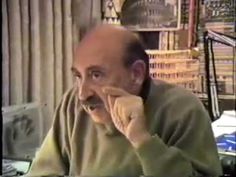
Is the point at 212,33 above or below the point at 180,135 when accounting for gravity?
above

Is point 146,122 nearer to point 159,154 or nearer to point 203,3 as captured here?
point 159,154

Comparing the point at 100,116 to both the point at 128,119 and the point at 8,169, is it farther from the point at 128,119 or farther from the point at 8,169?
the point at 8,169

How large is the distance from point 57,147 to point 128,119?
151mm

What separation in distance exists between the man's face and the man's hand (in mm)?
10

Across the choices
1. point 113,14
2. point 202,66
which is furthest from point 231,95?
point 113,14

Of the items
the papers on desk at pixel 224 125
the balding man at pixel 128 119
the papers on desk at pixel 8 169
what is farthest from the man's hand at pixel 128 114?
the papers on desk at pixel 8 169

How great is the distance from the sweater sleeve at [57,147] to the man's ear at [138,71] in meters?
0.12

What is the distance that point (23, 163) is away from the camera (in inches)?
34.5

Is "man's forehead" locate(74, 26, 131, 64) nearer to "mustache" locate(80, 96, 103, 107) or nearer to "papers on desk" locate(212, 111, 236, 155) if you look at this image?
"mustache" locate(80, 96, 103, 107)

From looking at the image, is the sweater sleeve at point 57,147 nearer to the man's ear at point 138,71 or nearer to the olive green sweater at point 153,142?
the olive green sweater at point 153,142

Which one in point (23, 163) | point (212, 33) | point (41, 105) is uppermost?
point (212, 33)

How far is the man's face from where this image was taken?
771 millimetres

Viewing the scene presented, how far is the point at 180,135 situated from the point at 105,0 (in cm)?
28

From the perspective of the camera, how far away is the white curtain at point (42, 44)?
0.81 m
